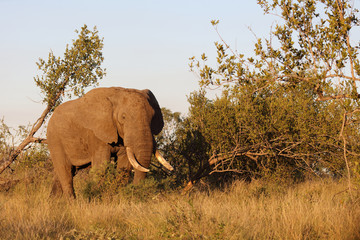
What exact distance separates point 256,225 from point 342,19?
12.2 ft

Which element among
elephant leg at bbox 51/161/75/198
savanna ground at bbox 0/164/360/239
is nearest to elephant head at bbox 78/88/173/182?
elephant leg at bbox 51/161/75/198

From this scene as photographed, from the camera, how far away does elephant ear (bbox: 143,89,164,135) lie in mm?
12405

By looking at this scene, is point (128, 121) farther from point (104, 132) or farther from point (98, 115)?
point (98, 115)

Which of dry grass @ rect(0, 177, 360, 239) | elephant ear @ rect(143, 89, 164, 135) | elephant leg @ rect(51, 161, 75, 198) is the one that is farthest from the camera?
elephant leg @ rect(51, 161, 75, 198)

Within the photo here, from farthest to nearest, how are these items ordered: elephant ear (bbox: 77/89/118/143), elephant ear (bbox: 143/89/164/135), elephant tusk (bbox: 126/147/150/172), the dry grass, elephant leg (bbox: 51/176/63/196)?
elephant leg (bbox: 51/176/63/196), elephant ear (bbox: 143/89/164/135), elephant ear (bbox: 77/89/118/143), elephant tusk (bbox: 126/147/150/172), the dry grass

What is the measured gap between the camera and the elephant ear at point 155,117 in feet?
40.7

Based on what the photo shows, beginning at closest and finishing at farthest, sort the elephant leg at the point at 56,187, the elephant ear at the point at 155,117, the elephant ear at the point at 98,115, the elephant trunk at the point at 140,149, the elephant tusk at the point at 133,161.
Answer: the elephant tusk at the point at 133,161, the elephant trunk at the point at 140,149, the elephant ear at the point at 98,115, the elephant ear at the point at 155,117, the elephant leg at the point at 56,187

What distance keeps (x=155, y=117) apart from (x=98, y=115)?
1509mm

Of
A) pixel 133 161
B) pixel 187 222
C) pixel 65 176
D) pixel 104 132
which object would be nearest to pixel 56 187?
pixel 65 176

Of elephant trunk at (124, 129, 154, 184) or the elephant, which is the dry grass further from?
the elephant

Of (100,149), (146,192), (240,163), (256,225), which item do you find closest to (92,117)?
(100,149)

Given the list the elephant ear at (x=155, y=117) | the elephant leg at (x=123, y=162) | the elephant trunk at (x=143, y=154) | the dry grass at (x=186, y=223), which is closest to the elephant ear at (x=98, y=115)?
the elephant leg at (x=123, y=162)

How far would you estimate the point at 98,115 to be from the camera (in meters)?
12.1

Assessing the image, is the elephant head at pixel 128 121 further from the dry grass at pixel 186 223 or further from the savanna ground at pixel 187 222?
the dry grass at pixel 186 223
